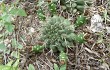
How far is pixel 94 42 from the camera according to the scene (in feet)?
6.99

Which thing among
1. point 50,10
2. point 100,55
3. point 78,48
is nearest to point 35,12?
point 50,10

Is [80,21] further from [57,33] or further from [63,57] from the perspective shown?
[63,57]

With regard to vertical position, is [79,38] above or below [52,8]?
below

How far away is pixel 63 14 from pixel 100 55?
505 mm

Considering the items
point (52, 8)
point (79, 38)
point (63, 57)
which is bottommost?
point (63, 57)

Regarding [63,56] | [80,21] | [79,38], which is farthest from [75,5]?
[63,56]

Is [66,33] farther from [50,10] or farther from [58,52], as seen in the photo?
[50,10]

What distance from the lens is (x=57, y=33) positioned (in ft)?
6.68

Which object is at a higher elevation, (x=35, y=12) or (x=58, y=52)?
(x=35, y=12)

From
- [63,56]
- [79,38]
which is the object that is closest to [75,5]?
[79,38]

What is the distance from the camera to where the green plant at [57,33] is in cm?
203

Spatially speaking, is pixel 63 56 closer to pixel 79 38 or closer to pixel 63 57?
pixel 63 57

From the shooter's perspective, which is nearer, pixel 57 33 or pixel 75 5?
pixel 57 33

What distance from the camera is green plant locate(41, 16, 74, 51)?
6.67ft
